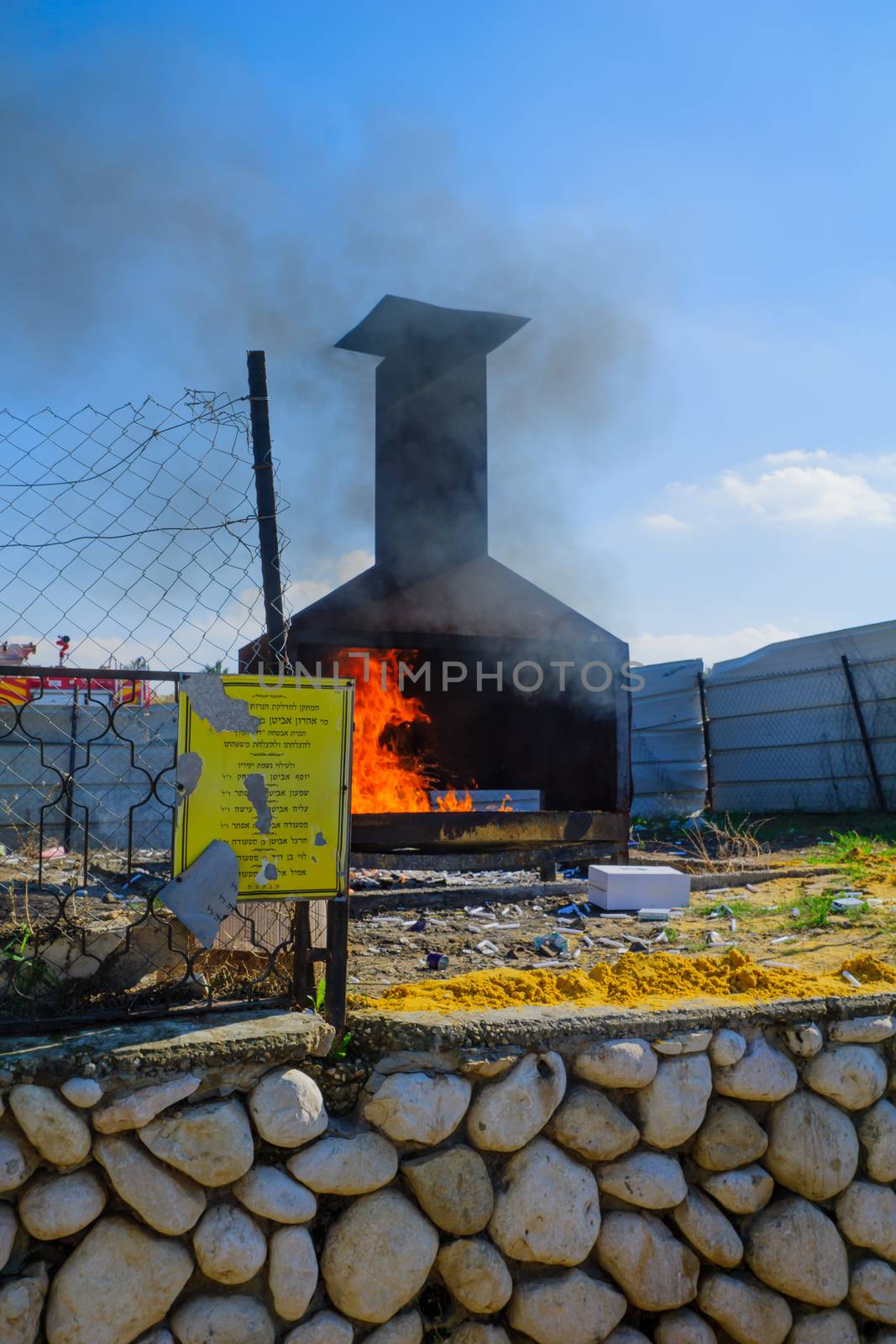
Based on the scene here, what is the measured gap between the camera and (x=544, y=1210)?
9.16ft

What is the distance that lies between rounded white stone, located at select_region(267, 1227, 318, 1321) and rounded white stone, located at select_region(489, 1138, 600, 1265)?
0.56 metres

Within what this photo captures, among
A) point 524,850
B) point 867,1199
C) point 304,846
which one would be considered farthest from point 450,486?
point 867,1199

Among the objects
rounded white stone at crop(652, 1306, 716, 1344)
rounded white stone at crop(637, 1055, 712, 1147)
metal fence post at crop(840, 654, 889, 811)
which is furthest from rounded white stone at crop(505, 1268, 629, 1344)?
metal fence post at crop(840, 654, 889, 811)

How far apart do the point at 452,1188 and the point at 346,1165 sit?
33 centimetres

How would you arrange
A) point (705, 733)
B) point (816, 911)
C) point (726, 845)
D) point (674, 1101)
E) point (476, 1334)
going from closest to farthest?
point (476, 1334) < point (674, 1101) < point (816, 911) < point (726, 845) < point (705, 733)

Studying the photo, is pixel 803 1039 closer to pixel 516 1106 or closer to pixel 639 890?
pixel 516 1106

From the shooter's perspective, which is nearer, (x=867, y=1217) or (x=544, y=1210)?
(x=544, y=1210)

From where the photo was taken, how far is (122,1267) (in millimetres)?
2406

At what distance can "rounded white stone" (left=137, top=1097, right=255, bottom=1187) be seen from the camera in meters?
2.47

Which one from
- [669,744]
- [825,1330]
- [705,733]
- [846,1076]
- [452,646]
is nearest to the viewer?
[825,1330]

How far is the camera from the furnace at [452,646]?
6484 mm

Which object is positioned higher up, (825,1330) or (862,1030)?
(862,1030)

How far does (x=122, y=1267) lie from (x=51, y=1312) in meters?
0.19

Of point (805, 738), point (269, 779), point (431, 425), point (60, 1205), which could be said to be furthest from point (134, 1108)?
point (805, 738)
